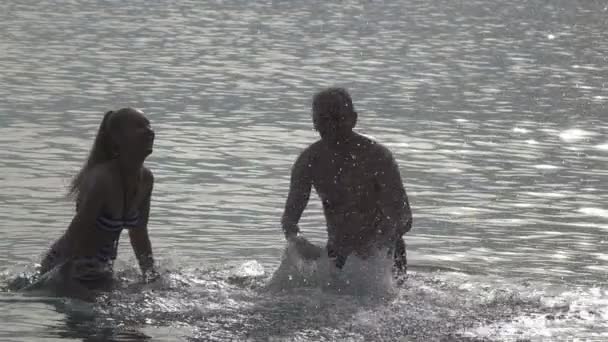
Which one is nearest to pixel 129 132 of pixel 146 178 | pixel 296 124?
pixel 146 178

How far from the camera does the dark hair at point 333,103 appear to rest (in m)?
10.2

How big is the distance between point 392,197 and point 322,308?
1.08 metres

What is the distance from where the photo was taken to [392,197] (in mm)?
10547

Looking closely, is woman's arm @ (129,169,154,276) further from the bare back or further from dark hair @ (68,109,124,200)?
the bare back

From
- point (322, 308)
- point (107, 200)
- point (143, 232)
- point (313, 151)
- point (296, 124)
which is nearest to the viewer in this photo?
point (107, 200)

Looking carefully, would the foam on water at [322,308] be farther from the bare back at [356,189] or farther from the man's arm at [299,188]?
the man's arm at [299,188]

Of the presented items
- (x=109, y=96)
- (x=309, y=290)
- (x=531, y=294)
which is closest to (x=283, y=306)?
(x=309, y=290)

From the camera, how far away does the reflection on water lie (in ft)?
43.3

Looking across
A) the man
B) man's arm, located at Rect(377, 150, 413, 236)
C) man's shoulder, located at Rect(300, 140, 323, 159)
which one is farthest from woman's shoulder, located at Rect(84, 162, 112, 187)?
man's arm, located at Rect(377, 150, 413, 236)

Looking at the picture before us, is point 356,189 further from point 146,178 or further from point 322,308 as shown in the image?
point 146,178

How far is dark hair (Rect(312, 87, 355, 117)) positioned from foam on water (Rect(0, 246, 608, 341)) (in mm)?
1000

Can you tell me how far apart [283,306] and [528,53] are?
2504cm

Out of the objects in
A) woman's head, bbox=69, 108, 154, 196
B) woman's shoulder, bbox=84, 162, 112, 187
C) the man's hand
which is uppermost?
woman's head, bbox=69, 108, 154, 196

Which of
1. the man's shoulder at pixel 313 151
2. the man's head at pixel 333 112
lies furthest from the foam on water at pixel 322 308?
the man's head at pixel 333 112
